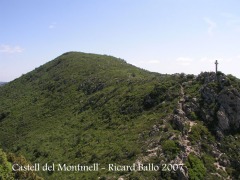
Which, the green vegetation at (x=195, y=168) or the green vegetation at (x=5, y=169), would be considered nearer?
the green vegetation at (x=195, y=168)

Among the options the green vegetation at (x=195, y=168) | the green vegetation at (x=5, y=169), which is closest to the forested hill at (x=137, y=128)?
the green vegetation at (x=195, y=168)

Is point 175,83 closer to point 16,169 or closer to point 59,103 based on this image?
point 16,169

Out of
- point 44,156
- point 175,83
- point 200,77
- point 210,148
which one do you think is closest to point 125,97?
point 175,83

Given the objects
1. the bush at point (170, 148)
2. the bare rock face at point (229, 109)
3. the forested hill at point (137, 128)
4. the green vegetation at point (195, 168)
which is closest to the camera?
the green vegetation at point (195, 168)

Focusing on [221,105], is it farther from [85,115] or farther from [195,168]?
[85,115]

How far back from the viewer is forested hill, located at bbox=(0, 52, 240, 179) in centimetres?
3775

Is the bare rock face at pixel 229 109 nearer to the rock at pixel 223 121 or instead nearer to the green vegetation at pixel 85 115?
the rock at pixel 223 121

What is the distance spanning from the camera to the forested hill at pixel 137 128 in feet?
124

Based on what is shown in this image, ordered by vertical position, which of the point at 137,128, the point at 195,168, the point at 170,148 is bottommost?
the point at 195,168

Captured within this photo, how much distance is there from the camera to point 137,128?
45.6 m

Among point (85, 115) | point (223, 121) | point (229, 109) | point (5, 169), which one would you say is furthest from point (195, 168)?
point (85, 115)

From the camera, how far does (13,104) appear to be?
9256 cm

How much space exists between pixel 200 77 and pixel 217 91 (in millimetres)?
6298

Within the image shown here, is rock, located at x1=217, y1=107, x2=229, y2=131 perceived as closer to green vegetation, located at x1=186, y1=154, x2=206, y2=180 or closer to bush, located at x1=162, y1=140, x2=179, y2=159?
green vegetation, located at x1=186, y1=154, x2=206, y2=180
